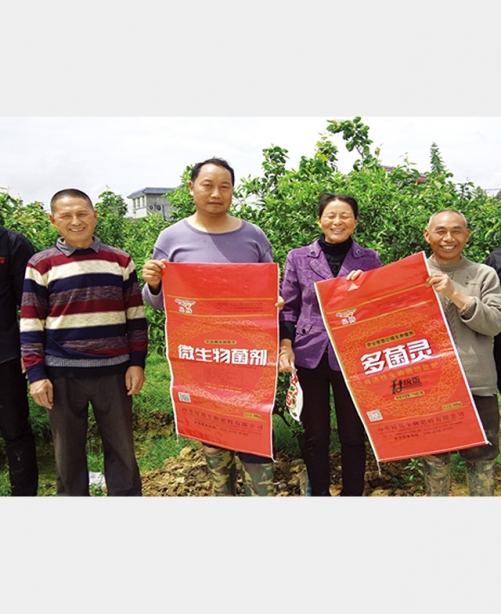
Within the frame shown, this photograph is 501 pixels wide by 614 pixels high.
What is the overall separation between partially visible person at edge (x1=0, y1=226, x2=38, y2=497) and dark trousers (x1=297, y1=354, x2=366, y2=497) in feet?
5.81

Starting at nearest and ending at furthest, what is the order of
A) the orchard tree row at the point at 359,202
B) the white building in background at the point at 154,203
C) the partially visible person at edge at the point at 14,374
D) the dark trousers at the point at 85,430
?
the dark trousers at the point at 85,430 < the partially visible person at edge at the point at 14,374 < the orchard tree row at the point at 359,202 < the white building in background at the point at 154,203

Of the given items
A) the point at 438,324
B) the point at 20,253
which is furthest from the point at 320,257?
the point at 20,253

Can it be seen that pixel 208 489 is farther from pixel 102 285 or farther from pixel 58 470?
pixel 102 285

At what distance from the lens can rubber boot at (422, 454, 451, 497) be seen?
2912mm

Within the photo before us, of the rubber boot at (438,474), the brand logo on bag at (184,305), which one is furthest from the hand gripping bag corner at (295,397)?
the rubber boot at (438,474)

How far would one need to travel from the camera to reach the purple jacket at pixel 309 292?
9.24 ft

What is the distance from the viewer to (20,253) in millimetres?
3047

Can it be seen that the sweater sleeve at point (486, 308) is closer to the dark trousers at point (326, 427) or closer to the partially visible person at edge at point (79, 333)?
the dark trousers at point (326, 427)

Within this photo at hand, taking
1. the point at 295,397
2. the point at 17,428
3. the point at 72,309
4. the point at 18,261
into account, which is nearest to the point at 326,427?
the point at 295,397

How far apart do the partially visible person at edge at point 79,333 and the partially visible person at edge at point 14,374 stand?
0.35 meters

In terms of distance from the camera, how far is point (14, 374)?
3.13m

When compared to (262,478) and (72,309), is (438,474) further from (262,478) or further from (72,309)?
(72,309)

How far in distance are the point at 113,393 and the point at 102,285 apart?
0.63m

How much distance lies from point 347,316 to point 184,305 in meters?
0.93
